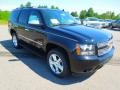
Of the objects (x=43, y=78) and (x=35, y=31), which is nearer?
(x=43, y=78)

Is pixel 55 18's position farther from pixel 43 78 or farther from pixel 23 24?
pixel 43 78

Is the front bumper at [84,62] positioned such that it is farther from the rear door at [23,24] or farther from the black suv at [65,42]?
the rear door at [23,24]

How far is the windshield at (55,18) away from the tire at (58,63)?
89cm

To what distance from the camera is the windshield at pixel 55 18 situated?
19.3 feet

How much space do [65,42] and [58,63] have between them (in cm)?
74

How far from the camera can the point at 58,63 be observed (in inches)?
213

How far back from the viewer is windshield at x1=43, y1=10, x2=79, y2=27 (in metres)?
5.90

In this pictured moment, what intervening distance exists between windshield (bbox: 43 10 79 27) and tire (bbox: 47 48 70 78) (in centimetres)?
89

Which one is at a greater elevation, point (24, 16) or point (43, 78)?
point (24, 16)

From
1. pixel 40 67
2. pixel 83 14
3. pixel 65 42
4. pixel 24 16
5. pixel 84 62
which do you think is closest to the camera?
pixel 84 62

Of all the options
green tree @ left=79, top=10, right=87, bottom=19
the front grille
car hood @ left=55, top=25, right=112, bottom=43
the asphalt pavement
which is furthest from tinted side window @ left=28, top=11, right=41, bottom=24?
green tree @ left=79, top=10, right=87, bottom=19

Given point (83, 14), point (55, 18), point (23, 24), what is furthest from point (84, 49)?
point (83, 14)

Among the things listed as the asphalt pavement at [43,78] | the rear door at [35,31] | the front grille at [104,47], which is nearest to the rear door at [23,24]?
the rear door at [35,31]

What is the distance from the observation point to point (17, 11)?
8453mm
